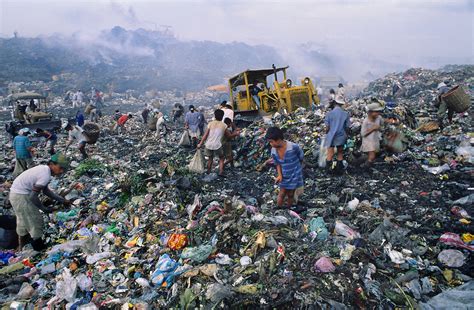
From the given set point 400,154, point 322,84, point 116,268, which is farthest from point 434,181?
point 322,84

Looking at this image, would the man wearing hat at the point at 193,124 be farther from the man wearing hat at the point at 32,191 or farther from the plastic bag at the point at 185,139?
the man wearing hat at the point at 32,191

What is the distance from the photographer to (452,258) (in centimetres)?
312

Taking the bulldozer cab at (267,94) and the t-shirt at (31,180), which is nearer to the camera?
the t-shirt at (31,180)

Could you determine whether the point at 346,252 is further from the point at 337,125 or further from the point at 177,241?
the point at 337,125

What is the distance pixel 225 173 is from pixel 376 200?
3295mm

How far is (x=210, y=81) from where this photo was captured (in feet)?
124

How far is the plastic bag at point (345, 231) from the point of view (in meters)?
3.59

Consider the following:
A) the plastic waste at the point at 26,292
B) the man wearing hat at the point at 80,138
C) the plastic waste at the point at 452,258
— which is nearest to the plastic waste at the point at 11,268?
the plastic waste at the point at 26,292

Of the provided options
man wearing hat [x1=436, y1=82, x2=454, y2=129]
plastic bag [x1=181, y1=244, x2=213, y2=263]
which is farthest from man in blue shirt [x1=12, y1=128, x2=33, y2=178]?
man wearing hat [x1=436, y1=82, x2=454, y2=129]

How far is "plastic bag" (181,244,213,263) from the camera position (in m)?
3.44

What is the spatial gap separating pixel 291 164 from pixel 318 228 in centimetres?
88

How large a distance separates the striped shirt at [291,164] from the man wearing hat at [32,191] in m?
2.90

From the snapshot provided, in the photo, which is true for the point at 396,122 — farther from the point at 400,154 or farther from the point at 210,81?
the point at 210,81

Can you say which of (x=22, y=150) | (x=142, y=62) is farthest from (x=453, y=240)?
(x=142, y=62)
